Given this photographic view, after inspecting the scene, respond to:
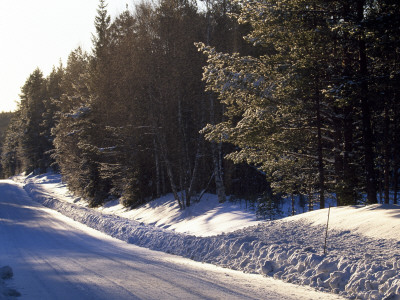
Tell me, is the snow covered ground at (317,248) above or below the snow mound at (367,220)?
below

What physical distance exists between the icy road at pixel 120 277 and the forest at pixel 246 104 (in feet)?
18.4

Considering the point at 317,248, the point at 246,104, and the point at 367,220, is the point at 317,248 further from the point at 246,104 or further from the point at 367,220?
the point at 246,104

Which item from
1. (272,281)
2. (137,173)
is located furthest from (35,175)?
(272,281)

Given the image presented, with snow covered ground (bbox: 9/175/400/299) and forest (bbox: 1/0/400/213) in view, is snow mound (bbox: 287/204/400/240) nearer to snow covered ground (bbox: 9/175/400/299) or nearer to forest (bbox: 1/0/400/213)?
snow covered ground (bbox: 9/175/400/299)

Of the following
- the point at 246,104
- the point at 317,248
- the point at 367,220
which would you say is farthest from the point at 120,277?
the point at 246,104

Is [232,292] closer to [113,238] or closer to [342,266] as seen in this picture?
[342,266]

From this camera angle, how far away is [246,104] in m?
14.7

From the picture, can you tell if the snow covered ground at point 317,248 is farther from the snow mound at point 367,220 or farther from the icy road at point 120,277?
the icy road at point 120,277

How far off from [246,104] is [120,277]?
8.48 meters

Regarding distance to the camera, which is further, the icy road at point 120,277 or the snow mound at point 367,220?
the snow mound at point 367,220

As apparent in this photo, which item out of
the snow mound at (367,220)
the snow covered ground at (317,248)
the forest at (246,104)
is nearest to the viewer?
the snow covered ground at (317,248)

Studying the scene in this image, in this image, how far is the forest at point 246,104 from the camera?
40.7ft

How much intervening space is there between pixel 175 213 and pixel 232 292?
15.5m

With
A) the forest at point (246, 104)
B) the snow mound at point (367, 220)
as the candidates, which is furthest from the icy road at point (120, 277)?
the forest at point (246, 104)
